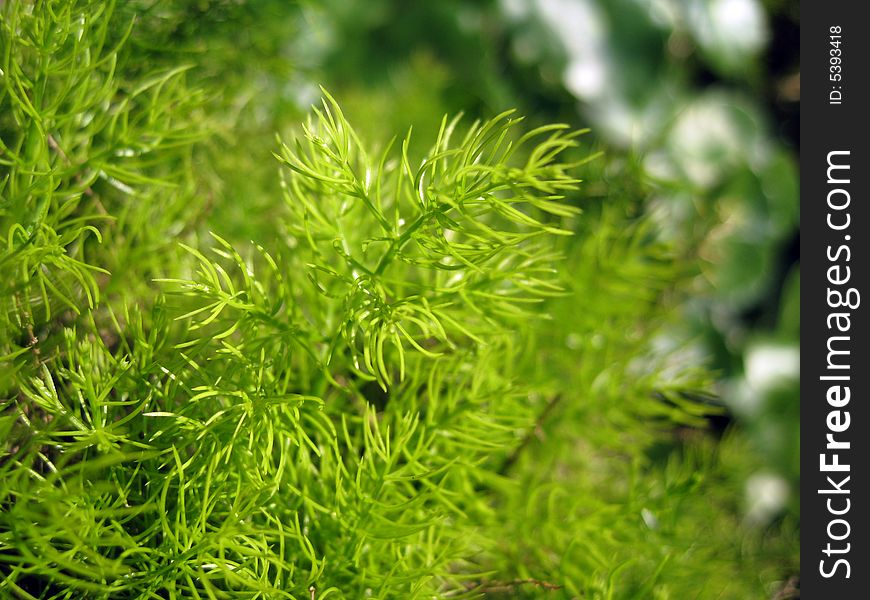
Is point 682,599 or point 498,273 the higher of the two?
point 498,273

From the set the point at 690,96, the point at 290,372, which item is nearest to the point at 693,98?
the point at 690,96

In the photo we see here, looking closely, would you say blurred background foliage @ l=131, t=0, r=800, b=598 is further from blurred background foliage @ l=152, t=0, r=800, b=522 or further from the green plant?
the green plant

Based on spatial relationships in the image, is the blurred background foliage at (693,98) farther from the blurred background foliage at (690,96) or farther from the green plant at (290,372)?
the green plant at (290,372)

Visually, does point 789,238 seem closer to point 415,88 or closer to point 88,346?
point 415,88

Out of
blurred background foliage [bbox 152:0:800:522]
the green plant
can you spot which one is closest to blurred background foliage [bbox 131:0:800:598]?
blurred background foliage [bbox 152:0:800:522]

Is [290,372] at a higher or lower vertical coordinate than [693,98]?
lower

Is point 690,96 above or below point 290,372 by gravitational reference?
above

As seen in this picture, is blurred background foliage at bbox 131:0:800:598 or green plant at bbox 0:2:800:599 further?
blurred background foliage at bbox 131:0:800:598

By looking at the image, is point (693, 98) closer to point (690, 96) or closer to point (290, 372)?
point (690, 96)

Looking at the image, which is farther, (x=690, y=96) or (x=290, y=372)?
(x=690, y=96)

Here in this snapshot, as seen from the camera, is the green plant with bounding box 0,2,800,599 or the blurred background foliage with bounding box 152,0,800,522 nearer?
the green plant with bounding box 0,2,800,599

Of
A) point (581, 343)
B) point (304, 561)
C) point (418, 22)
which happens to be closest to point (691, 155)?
point (418, 22)
